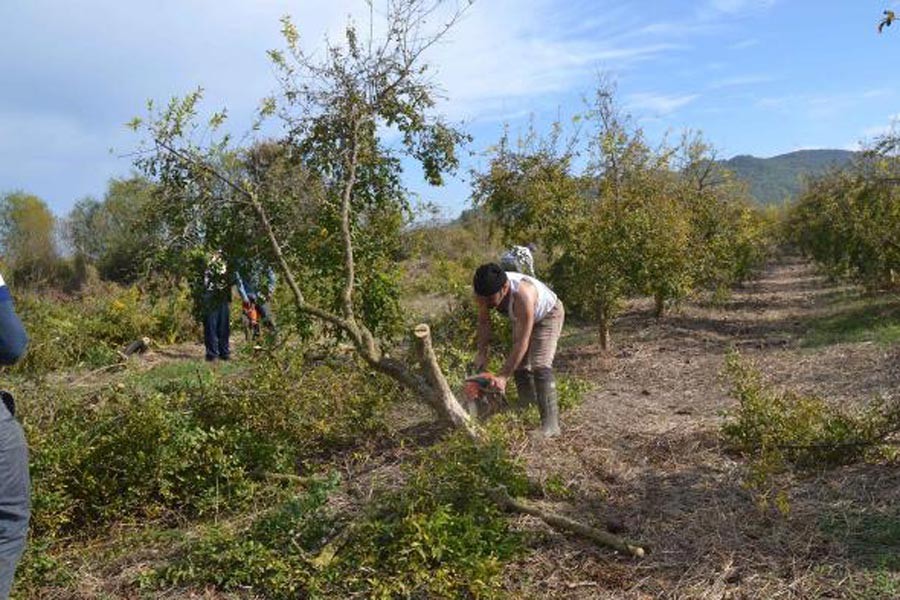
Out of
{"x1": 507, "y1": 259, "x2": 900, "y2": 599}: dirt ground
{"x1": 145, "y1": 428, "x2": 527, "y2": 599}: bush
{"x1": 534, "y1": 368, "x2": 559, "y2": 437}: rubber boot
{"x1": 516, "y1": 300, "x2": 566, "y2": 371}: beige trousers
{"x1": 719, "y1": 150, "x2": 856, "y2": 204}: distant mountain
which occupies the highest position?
{"x1": 719, "y1": 150, "x2": 856, "y2": 204}: distant mountain

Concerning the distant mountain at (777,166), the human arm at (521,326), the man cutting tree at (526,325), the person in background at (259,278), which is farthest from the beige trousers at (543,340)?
the distant mountain at (777,166)

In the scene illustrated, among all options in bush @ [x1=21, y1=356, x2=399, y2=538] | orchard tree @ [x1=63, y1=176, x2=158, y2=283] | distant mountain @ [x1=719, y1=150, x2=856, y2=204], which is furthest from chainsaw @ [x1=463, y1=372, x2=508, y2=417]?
distant mountain @ [x1=719, y1=150, x2=856, y2=204]

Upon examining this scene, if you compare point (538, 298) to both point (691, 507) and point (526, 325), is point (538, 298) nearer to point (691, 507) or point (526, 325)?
point (526, 325)

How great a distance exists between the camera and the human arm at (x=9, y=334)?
8.83ft

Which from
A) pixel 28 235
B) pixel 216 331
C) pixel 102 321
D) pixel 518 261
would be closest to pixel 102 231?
pixel 28 235

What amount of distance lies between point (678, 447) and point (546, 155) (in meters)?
6.23

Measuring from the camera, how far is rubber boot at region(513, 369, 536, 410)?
5.66 m

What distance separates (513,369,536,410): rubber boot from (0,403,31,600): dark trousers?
3421 mm

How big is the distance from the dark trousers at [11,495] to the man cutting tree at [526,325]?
105 inches

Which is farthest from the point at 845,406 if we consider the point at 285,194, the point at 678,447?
the point at 285,194

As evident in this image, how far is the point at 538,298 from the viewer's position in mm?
5258

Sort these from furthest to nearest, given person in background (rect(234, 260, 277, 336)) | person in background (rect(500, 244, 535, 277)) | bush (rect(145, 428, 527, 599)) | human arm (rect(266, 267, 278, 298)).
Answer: person in background (rect(500, 244, 535, 277)) < human arm (rect(266, 267, 278, 298)) < person in background (rect(234, 260, 277, 336)) < bush (rect(145, 428, 527, 599))

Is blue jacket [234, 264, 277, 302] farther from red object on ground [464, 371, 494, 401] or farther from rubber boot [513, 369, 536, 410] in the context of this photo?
rubber boot [513, 369, 536, 410]

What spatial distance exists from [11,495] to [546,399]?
3.26 metres
